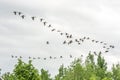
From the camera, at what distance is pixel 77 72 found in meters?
60.1

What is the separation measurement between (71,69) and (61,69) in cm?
2024

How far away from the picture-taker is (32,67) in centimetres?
3112

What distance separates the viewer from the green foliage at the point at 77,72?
101 feet

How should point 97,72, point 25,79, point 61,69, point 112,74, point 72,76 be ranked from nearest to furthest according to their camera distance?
1. point 25,79
2. point 72,76
3. point 97,72
4. point 112,74
5. point 61,69

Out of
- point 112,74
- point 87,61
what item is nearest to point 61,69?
point 87,61

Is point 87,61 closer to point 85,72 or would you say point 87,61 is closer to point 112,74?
point 112,74

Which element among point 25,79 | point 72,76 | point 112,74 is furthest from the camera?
point 112,74

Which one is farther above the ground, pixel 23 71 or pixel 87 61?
pixel 87 61

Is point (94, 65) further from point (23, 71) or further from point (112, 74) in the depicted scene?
point (23, 71)

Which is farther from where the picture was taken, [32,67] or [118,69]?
[118,69]

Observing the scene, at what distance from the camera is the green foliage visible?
30688 mm

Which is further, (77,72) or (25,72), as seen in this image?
(77,72)

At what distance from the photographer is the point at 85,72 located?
6281 cm

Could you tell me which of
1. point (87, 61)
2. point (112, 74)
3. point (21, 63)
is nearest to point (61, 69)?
point (87, 61)
